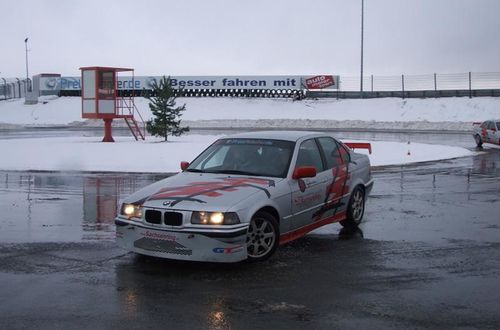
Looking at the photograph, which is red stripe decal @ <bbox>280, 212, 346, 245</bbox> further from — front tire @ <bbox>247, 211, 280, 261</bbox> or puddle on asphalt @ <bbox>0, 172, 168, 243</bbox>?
puddle on asphalt @ <bbox>0, 172, 168, 243</bbox>

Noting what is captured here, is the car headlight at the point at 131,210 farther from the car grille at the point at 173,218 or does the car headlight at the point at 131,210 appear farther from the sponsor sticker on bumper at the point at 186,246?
the car grille at the point at 173,218

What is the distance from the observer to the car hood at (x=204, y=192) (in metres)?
6.68

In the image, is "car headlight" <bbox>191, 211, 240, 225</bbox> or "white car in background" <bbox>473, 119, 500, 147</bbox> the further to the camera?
"white car in background" <bbox>473, 119, 500, 147</bbox>

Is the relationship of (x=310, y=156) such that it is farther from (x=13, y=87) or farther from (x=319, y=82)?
(x=13, y=87)

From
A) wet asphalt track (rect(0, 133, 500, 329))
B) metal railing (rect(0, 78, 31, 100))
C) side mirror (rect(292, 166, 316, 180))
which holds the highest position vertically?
metal railing (rect(0, 78, 31, 100))

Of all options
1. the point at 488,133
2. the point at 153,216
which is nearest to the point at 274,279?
the point at 153,216

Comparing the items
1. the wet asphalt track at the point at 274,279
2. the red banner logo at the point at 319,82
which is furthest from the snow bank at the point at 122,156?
the red banner logo at the point at 319,82

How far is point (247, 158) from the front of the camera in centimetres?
809

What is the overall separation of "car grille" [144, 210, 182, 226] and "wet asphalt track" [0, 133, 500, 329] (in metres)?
0.55

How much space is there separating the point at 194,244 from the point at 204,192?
660 mm

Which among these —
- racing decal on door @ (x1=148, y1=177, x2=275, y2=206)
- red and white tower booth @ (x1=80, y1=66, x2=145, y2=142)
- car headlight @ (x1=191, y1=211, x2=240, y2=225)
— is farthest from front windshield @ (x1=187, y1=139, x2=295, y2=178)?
red and white tower booth @ (x1=80, y1=66, x2=145, y2=142)

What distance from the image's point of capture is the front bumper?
6.53m

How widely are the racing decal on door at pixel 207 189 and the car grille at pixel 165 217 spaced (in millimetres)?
130

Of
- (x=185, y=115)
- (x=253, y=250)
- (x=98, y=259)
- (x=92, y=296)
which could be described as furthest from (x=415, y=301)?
(x=185, y=115)
